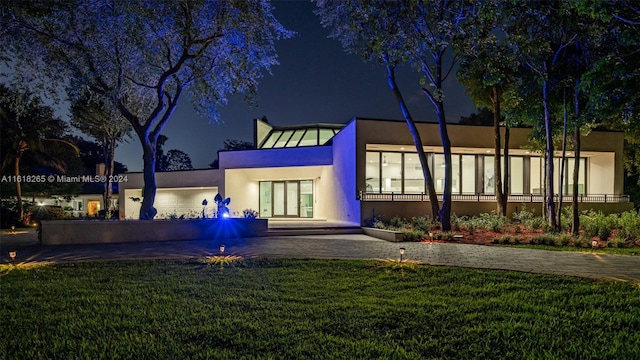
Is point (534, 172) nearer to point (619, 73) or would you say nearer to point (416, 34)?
point (416, 34)

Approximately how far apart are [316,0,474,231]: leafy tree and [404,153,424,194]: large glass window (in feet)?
14.3

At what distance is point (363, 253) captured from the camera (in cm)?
877

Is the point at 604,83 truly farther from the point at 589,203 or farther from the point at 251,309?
the point at 589,203

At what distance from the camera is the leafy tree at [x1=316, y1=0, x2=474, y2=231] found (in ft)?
39.8

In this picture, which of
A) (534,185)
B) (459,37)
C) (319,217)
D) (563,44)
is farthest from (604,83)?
(319,217)

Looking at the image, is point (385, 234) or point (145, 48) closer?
point (145, 48)

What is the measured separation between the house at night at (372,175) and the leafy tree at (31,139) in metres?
5.44

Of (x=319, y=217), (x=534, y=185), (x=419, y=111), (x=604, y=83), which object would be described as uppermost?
(x=419, y=111)

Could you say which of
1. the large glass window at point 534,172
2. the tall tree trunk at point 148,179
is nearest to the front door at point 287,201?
the tall tree trunk at point 148,179

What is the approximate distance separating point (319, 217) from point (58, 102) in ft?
41.6

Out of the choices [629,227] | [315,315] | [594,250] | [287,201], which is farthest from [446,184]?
[287,201]

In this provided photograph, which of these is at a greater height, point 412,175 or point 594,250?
point 412,175

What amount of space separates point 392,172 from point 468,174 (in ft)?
13.7

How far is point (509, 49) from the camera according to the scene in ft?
39.3
